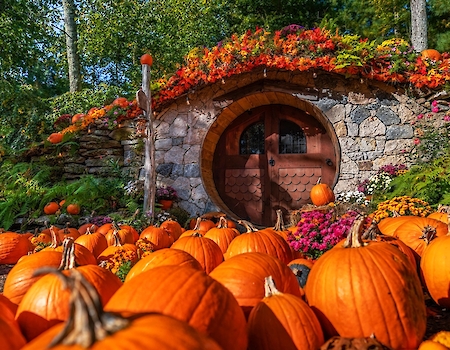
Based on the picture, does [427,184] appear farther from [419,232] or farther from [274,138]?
[274,138]

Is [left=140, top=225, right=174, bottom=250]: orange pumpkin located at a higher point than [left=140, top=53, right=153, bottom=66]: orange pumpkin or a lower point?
lower

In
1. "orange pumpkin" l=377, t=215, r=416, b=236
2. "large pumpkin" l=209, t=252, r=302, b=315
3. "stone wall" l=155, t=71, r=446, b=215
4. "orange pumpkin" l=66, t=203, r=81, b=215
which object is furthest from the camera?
"stone wall" l=155, t=71, r=446, b=215

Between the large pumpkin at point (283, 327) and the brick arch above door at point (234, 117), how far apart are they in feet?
18.4

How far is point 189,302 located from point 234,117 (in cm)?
677

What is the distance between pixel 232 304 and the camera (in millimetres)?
1145

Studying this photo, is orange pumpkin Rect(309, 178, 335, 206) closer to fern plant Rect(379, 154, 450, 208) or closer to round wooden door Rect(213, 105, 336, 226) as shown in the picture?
fern plant Rect(379, 154, 450, 208)

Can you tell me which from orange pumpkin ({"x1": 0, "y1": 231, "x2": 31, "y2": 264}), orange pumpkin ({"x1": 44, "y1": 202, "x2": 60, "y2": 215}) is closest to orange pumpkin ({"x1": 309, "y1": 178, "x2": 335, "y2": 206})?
orange pumpkin ({"x1": 0, "y1": 231, "x2": 31, "y2": 264})

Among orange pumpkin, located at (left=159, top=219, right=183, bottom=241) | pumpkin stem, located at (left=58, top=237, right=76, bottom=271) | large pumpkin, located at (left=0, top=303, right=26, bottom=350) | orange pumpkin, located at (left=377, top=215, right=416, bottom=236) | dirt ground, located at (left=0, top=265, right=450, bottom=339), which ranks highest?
pumpkin stem, located at (left=58, top=237, right=76, bottom=271)

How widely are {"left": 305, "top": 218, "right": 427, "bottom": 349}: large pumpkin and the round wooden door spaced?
5879 mm

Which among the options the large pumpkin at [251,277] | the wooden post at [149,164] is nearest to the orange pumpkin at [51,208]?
the wooden post at [149,164]

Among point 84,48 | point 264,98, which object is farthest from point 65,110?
point 264,98

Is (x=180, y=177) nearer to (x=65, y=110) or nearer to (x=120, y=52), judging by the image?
(x=65, y=110)

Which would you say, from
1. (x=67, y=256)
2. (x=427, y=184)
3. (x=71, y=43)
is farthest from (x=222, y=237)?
(x=71, y=43)

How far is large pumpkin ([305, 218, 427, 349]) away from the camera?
131 cm
